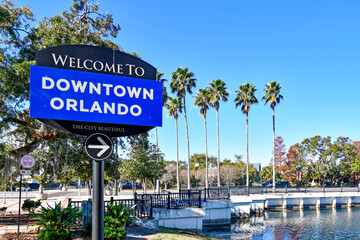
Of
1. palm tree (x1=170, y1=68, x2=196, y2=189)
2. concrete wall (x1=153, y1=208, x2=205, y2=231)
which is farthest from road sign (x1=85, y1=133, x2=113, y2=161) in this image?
palm tree (x1=170, y1=68, x2=196, y2=189)

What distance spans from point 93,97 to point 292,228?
23995mm

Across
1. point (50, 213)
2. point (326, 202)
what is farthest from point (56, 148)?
point (326, 202)

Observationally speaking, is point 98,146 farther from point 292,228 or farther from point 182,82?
point 182,82

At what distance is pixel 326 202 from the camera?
39344 mm

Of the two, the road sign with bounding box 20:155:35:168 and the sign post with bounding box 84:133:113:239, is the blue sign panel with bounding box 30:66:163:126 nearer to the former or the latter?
the sign post with bounding box 84:133:113:239

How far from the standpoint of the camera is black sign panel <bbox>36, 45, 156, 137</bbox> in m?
4.74

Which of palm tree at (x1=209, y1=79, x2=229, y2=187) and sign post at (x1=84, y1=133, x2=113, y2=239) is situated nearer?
sign post at (x1=84, y1=133, x2=113, y2=239)

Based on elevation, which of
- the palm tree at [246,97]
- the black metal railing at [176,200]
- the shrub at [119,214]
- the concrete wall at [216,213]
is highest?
the palm tree at [246,97]

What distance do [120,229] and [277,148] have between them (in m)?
66.2

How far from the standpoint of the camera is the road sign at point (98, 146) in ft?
15.1

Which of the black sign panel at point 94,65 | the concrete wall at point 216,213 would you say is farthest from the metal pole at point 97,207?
the concrete wall at point 216,213

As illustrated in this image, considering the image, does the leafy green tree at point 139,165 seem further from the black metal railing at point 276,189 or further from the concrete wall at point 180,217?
the black metal railing at point 276,189

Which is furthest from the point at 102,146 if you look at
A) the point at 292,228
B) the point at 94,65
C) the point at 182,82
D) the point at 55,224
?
the point at 182,82

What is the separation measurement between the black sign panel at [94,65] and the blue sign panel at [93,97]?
125mm
